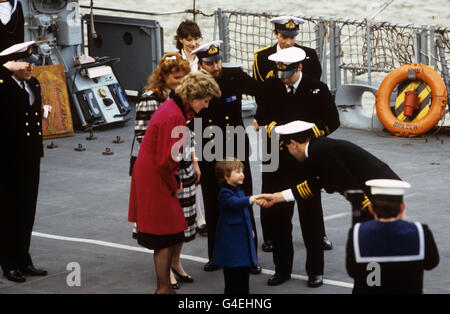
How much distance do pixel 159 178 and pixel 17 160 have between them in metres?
1.43

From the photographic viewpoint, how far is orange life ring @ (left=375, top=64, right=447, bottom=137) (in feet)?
42.3

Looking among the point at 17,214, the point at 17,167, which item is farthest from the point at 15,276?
the point at 17,167

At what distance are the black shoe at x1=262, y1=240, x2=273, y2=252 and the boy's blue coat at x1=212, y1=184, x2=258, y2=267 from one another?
1.59 meters

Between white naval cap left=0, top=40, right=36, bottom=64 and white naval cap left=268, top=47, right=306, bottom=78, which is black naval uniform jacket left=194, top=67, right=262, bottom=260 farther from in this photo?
white naval cap left=0, top=40, right=36, bottom=64

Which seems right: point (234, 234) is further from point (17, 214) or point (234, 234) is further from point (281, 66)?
point (17, 214)

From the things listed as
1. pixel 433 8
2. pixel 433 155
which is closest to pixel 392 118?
pixel 433 155

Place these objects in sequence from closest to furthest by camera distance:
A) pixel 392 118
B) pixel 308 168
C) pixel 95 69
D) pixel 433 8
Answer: pixel 308 168 → pixel 392 118 → pixel 95 69 → pixel 433 8

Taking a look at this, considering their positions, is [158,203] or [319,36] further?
[319,36]

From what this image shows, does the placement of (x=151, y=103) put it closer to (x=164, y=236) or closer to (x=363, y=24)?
(x=164, y=236)

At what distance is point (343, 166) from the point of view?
6312 millimetres

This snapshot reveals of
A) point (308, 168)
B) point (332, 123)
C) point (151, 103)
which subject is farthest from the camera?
point (332, 123)

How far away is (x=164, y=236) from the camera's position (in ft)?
22.4

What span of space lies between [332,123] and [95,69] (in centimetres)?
699

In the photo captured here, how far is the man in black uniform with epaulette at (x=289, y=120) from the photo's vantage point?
740 centimetres
